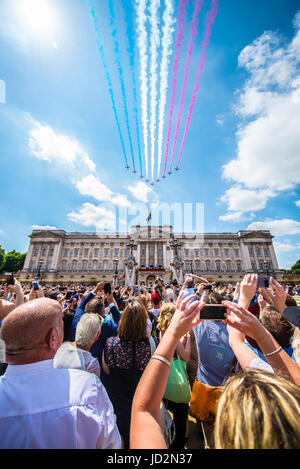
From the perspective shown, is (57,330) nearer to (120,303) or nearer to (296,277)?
(120,303)

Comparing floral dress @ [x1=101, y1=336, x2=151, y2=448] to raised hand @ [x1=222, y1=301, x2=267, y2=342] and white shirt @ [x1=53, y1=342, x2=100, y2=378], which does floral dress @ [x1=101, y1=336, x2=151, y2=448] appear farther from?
raised hand @ [x1=222, y1=301, x2=267, y2=342]

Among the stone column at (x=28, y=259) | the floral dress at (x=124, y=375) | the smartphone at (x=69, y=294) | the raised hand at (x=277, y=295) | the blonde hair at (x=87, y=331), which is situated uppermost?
the stone column at (x=28, y=259)

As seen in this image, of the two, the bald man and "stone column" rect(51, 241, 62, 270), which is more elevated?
"stone column" rect(51, 241, 62, 270)

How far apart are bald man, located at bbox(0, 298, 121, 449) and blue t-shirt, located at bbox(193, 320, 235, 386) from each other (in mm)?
1758

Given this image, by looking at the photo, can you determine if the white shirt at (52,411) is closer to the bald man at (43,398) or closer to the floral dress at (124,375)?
the bald man at (43,398)

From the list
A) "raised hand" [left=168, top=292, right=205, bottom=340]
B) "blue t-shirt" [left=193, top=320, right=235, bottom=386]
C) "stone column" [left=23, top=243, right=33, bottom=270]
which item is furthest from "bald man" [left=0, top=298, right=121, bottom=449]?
"stone column" [left=23, top=243, right=33, bottom=270]

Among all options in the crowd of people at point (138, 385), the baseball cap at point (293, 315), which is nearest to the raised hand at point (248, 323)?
the crowd of people at point (138, 385)

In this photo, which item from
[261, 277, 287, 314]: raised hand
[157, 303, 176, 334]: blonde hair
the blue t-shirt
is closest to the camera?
[261, 277, 287, 314]: raised hand

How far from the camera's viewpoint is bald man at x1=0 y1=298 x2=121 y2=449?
1.05m

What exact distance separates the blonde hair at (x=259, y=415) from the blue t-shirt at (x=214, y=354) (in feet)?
6.19

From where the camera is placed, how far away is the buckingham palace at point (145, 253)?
164 ft

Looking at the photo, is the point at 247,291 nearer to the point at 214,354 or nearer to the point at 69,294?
the point at 214,354
